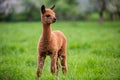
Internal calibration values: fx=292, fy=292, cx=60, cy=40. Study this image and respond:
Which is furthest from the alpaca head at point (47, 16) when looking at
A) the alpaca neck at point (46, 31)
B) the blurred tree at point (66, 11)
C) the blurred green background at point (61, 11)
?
the blurred tree at point (66, 11)

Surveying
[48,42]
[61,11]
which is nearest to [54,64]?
[48,42]

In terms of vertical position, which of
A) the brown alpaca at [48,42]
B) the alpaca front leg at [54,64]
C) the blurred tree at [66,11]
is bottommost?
the blurred tree at [66,11]

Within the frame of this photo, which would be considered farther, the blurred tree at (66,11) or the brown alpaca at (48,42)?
the blurred tree at (66,11)

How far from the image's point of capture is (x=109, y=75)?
7297 millimetres

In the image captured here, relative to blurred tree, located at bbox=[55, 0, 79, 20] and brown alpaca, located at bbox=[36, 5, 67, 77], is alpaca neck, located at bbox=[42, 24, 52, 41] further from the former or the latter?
blurred tree, located at bbox=[55, 0, 79, 20]

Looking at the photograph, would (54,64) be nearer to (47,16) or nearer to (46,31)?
(46,31)

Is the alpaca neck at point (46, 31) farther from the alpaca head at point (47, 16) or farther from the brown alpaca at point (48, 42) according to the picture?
the alpaca head at point (47, 16)

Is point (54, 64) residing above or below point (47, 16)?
below

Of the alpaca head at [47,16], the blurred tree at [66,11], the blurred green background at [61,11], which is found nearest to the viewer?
the alpaca head at [47,16]

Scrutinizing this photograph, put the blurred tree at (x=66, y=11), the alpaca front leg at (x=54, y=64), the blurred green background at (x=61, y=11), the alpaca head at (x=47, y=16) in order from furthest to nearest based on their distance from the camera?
1. the blurred tree at (x=66, y=11)
2. the blurred green background at (x=61, y=11)
3. the alpaca front leg at (x=54, y=64)
4. the alpaca head at (x=47, y=16)

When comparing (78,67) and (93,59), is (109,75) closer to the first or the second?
(78,67)

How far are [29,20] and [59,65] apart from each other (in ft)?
102

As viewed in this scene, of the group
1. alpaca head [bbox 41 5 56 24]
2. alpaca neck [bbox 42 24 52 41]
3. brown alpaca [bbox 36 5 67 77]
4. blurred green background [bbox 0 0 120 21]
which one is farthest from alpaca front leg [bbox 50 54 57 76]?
blurred green background [bbox 0 0 120 21]

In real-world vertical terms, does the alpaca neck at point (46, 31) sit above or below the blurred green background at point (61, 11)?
above
